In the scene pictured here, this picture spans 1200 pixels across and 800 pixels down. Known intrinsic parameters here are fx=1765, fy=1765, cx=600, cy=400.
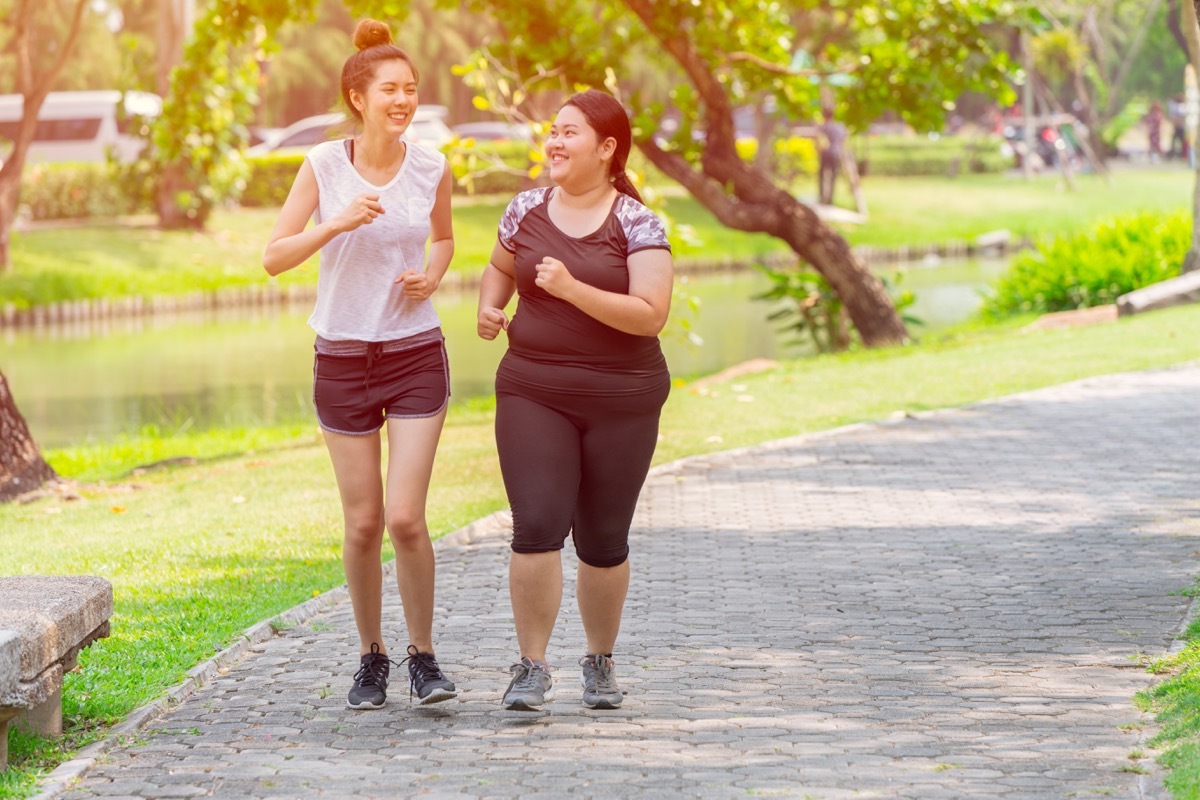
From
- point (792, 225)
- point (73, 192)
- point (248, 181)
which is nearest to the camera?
point (792, 225)

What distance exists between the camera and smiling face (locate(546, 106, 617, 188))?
5387mm

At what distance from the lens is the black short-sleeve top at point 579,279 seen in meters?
5.38

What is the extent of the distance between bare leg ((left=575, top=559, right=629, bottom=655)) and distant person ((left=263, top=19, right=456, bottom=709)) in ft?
1.64

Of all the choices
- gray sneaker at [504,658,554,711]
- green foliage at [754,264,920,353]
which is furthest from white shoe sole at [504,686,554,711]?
green foliage at [754,264,920,353]

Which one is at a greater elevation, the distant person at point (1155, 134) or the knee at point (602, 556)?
the distant person at point (1155, 134)

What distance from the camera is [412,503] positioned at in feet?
18.1

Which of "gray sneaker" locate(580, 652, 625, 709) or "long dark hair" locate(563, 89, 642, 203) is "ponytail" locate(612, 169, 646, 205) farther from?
"gray sneaker" locate(580, 652, 625, 709)

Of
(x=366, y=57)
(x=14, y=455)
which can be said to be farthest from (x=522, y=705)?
(x=14, y=455)

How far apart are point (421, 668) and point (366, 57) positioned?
6.40 ft

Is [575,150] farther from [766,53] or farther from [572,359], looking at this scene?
[766,53]

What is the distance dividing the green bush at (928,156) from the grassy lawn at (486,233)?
3.25 ft

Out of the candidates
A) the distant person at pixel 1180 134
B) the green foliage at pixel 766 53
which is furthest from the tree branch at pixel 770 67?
the distant person at pixel 1180 134

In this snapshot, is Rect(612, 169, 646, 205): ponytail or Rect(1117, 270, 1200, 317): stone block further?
Rect(1117, 270, 1200, 317): stone block

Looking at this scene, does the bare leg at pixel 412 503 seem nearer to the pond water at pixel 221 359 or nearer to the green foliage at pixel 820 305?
the pond water at pixel 221 359
